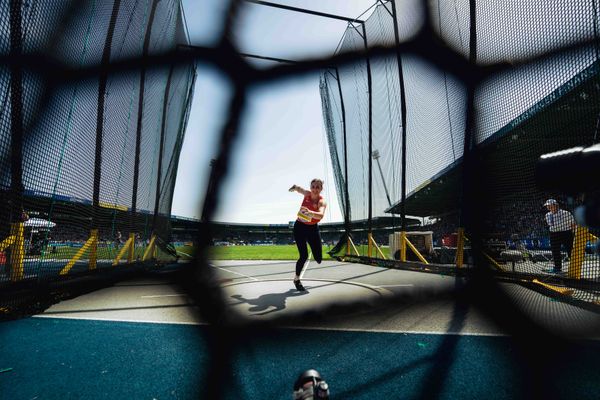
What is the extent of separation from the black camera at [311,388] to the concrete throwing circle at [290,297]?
1524mm

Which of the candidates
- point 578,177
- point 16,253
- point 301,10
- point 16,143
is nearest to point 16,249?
point 16,253

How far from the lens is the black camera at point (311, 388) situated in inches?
25.5

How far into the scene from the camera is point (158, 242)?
690 centimetres

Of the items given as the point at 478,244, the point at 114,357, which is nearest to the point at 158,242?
the point at 114,357

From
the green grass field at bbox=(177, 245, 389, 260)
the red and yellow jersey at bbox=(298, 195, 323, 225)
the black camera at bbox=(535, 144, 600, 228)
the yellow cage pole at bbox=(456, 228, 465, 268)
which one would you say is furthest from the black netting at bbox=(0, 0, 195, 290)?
the yellow cage pole at bbox=(456, 228, 465, 268)

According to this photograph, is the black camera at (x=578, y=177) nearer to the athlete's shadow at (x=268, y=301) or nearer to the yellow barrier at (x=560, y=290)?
the athlete's shadow at (x=268, y=301)

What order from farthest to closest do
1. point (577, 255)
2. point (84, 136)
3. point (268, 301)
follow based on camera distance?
1. point (84, 136)
2. point (268, 301)
3. point (577, 255)

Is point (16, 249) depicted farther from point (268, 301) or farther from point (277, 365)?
point (277, 365)

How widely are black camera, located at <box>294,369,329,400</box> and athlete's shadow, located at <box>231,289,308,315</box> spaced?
5.45ft

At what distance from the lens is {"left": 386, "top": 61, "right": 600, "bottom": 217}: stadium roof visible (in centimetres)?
243

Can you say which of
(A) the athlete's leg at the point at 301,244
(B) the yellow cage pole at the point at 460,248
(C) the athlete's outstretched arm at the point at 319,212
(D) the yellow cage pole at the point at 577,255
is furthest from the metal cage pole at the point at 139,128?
(D) the yellow cage pole at the point at 577,255

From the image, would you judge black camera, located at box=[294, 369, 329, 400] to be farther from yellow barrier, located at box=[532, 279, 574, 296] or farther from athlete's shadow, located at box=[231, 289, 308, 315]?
yellow barrier, located at box=[532, 279, 574, 296]

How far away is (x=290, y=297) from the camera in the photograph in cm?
295

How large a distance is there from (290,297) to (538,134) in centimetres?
317
